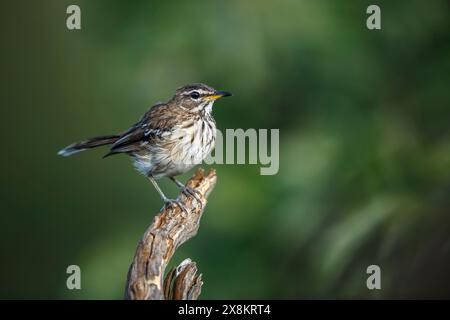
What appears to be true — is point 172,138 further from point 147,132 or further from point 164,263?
point 164,263

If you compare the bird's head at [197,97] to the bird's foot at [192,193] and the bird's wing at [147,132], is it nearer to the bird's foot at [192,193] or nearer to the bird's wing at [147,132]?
the bird's wing at [147,132]

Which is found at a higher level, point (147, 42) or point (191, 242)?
point (147, 42)

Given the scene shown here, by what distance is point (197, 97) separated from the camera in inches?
334

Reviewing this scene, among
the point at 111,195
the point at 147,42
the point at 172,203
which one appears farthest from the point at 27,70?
the point at 172,203

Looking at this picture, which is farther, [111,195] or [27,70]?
[27,70]

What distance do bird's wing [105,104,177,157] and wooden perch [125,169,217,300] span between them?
1049 mm

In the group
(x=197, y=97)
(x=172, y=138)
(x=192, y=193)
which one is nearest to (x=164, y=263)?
(x=192, y=193)

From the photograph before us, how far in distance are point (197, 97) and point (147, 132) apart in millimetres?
599

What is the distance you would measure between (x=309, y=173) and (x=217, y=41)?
1864 millimetres

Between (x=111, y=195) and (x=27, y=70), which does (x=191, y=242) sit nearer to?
(x=111, y=195)

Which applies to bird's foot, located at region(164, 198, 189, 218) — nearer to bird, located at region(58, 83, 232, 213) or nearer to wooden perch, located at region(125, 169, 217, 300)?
wooden perch, located at region(125, 169, 217, 300)

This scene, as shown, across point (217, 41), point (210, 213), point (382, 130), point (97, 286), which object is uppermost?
point (217, 41)

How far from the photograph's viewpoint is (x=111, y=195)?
13023 mm

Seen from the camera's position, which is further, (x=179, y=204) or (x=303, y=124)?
(x=303, y=124)
